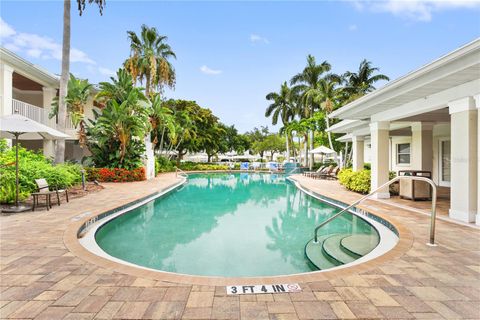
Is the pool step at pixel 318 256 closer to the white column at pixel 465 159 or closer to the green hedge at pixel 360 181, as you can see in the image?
the white column at pixel 465 159

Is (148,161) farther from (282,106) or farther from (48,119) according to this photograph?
(282,106)

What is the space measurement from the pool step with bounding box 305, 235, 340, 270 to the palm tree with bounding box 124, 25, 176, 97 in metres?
17.4

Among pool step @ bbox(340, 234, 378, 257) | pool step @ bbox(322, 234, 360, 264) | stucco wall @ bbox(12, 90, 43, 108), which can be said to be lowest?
pool step @ bbox(322, 234, 360, 264)

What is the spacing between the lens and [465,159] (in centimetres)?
620

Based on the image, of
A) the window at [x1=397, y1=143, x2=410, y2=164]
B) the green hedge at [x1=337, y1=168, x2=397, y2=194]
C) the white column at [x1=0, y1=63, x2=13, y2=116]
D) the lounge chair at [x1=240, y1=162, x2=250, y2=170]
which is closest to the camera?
the green hedge at [x1=337, y1=168, x2=397, y2=194]

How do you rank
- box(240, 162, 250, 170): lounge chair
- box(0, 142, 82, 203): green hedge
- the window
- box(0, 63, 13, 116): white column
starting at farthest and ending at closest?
box(240, 162, 250, 170): lounge chair
the window
box(0, 63, 13, 116): white column
box(0, 142, 82, 203): green hedge

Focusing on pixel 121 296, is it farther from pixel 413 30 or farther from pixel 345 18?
pixel 413 30

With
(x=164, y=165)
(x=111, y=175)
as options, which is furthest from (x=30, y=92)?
(x=164, y=165)

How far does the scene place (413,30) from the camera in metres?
14.0

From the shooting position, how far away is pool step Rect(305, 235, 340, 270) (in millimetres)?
4834

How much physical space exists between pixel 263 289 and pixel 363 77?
30019mm

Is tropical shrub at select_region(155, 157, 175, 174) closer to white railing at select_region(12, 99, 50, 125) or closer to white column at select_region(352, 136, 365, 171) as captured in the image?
white railing at select_region(12, 99, 50, 125)

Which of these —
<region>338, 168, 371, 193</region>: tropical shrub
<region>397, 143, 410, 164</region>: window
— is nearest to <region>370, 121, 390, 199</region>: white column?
<region>338, 168, 371, 193</region>: tropical shrub

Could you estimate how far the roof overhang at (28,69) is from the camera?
12.5 metres
